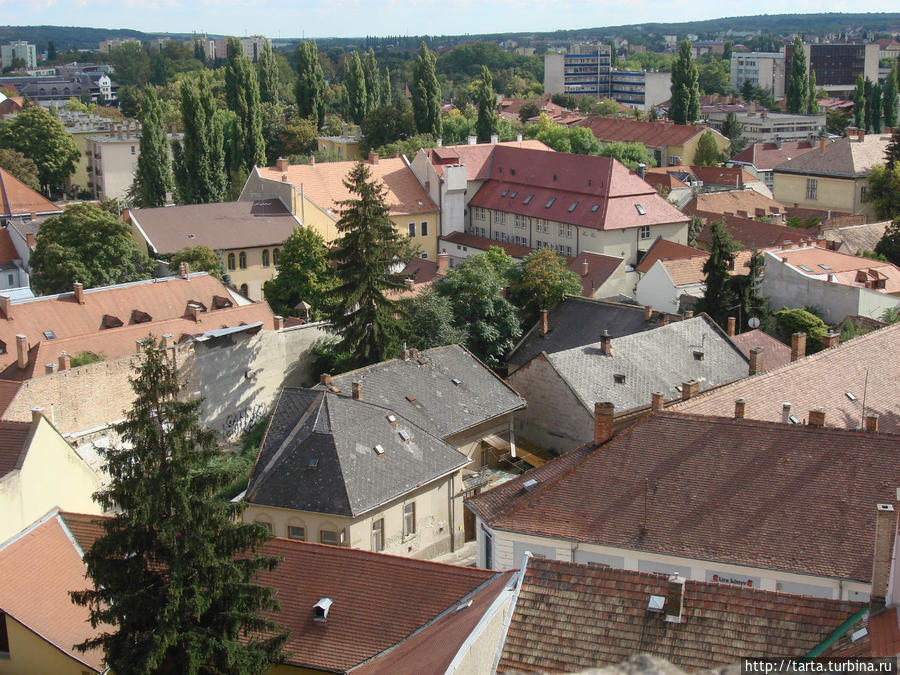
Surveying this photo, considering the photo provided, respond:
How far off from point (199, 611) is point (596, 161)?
155ft

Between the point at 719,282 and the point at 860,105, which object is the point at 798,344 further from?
the point at 860,105

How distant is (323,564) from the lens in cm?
1912

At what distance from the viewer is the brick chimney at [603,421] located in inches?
938

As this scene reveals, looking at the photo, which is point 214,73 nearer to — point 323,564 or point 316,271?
point 316,271

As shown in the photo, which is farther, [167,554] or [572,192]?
[572,192]

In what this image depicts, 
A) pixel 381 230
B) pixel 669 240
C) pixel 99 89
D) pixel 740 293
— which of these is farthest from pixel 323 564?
pixel 99 89

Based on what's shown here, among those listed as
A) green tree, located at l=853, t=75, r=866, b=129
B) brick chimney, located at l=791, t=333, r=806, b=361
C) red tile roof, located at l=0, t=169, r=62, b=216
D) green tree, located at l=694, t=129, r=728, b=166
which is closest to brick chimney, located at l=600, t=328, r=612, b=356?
brick chimney, located at l=791, t=333, r=806, b=361

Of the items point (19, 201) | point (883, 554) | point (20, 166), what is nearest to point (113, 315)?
point (883, 554)

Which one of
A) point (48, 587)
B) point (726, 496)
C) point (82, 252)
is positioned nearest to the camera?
point (48, 587)

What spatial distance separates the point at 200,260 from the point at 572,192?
20.8 m

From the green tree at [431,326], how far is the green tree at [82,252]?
16730mm

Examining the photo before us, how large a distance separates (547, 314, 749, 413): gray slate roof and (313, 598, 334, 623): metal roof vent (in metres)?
15.5

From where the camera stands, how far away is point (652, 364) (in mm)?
34875

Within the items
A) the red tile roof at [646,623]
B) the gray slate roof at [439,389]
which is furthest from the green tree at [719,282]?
the red tile roof at [646,623]
